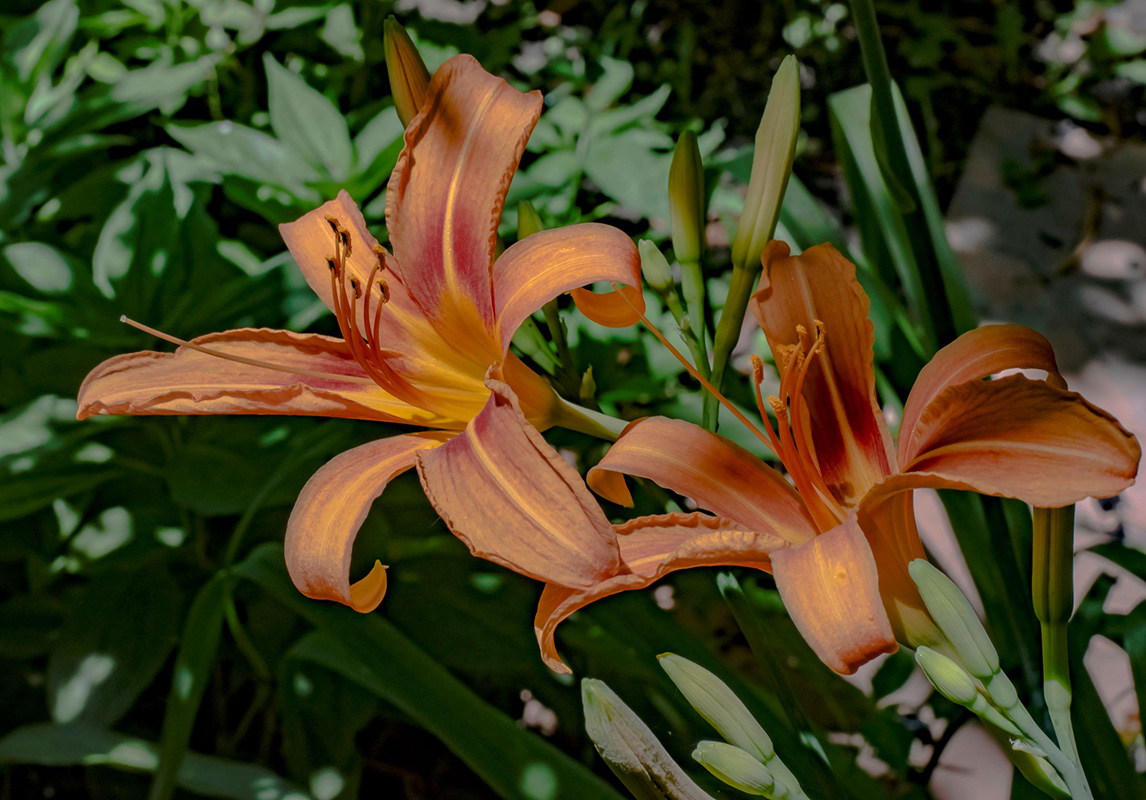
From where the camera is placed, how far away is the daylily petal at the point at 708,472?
52cm

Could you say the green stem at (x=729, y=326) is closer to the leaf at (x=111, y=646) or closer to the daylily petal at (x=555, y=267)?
the daylily petal at (x=555, y=267)

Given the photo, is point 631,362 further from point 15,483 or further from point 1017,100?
point 1017,100

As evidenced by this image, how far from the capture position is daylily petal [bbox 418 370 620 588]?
0.44m

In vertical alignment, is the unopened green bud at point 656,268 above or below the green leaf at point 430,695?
above

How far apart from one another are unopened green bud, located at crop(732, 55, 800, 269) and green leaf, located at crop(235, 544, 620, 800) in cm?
49

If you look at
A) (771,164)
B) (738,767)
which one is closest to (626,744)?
(738,767)

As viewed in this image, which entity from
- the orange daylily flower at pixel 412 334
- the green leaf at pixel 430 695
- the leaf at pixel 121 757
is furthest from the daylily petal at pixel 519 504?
the leaf at pixel 121 757

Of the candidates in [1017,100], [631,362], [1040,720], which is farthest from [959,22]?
[1040,720]

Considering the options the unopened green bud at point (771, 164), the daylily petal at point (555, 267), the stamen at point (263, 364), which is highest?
the unopened green bud at point (771, 164)

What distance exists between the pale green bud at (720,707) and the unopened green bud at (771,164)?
287 millimetres

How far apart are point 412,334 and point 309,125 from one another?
0.46 metres

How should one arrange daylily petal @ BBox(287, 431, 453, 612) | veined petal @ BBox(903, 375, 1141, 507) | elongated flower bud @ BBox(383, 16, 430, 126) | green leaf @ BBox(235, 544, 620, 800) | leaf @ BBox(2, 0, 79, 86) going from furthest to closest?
leaf @ BBox(2, 0, 79, 86), green leaf @ BBox(235, 544, 620, 800), elongated flower bud @ BBox(383, 16, 430, 126), daylily petal @ BBox(287, 431, 453, 612), veined petal @ BBox(903, 375, 1141, 507)

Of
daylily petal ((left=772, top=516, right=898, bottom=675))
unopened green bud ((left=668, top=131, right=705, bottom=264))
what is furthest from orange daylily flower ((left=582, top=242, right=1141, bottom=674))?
unopened green bud ((left=668, top=131, right=705, bottom=264))

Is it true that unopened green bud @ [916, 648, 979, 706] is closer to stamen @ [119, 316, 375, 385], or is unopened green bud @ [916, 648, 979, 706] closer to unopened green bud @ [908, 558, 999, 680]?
unopened green bud @ [908, 558, 999, 680]
